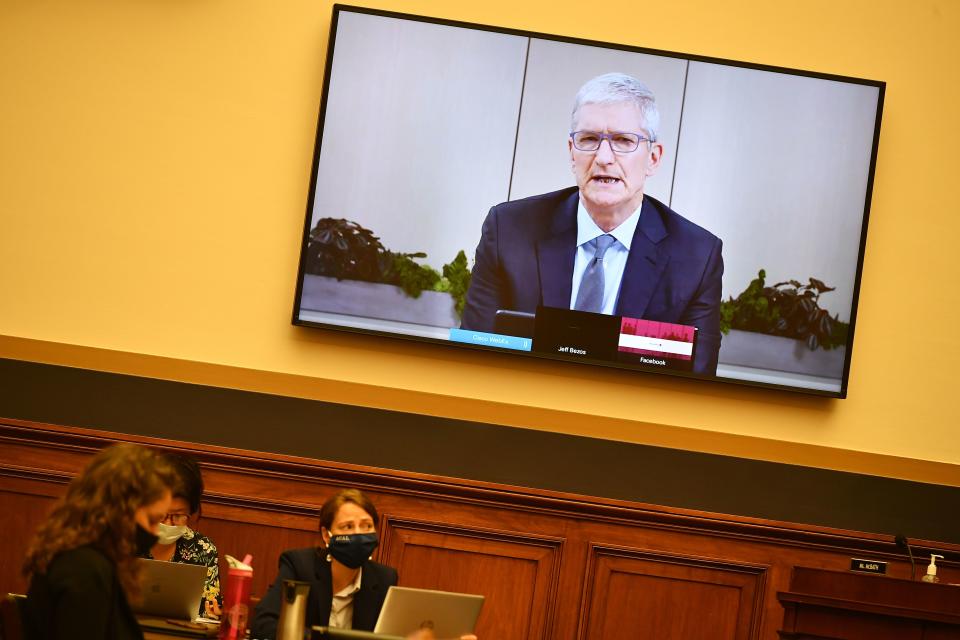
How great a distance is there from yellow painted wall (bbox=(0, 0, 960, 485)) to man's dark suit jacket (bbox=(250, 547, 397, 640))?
1.40 m

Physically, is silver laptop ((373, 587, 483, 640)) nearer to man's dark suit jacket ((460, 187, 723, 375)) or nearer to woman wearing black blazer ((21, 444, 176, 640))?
woman wearing black blazer ((21, 444, 176, 640))

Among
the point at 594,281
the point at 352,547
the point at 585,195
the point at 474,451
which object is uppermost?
the point at 585,195

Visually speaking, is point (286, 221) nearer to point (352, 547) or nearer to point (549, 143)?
point (549, 143)

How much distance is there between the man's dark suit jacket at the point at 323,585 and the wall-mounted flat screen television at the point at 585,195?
1.58 metres

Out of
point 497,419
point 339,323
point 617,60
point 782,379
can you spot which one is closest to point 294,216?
point 339,323

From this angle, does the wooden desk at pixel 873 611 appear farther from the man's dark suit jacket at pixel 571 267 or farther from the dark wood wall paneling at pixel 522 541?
the man's dark suit jacket at pixel 571 267

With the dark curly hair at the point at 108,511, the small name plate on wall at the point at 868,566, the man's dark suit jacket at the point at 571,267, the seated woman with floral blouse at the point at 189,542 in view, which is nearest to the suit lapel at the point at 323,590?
the seated woman with floral blouse at the point at 189,542

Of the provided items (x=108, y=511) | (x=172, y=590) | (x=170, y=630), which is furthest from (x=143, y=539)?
(x=172, y=590)

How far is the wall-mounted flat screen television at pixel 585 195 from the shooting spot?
5551 mm

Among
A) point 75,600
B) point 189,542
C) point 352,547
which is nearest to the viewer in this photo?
point 75,600

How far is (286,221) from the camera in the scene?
5664 millimetres

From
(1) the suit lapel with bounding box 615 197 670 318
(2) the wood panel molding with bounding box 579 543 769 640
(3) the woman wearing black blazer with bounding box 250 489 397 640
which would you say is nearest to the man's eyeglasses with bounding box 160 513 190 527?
(3) the woman wearing black blazer with bounding box 250 489 397 640

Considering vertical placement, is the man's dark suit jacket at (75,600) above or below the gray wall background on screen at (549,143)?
below

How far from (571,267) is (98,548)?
10.9 ft
